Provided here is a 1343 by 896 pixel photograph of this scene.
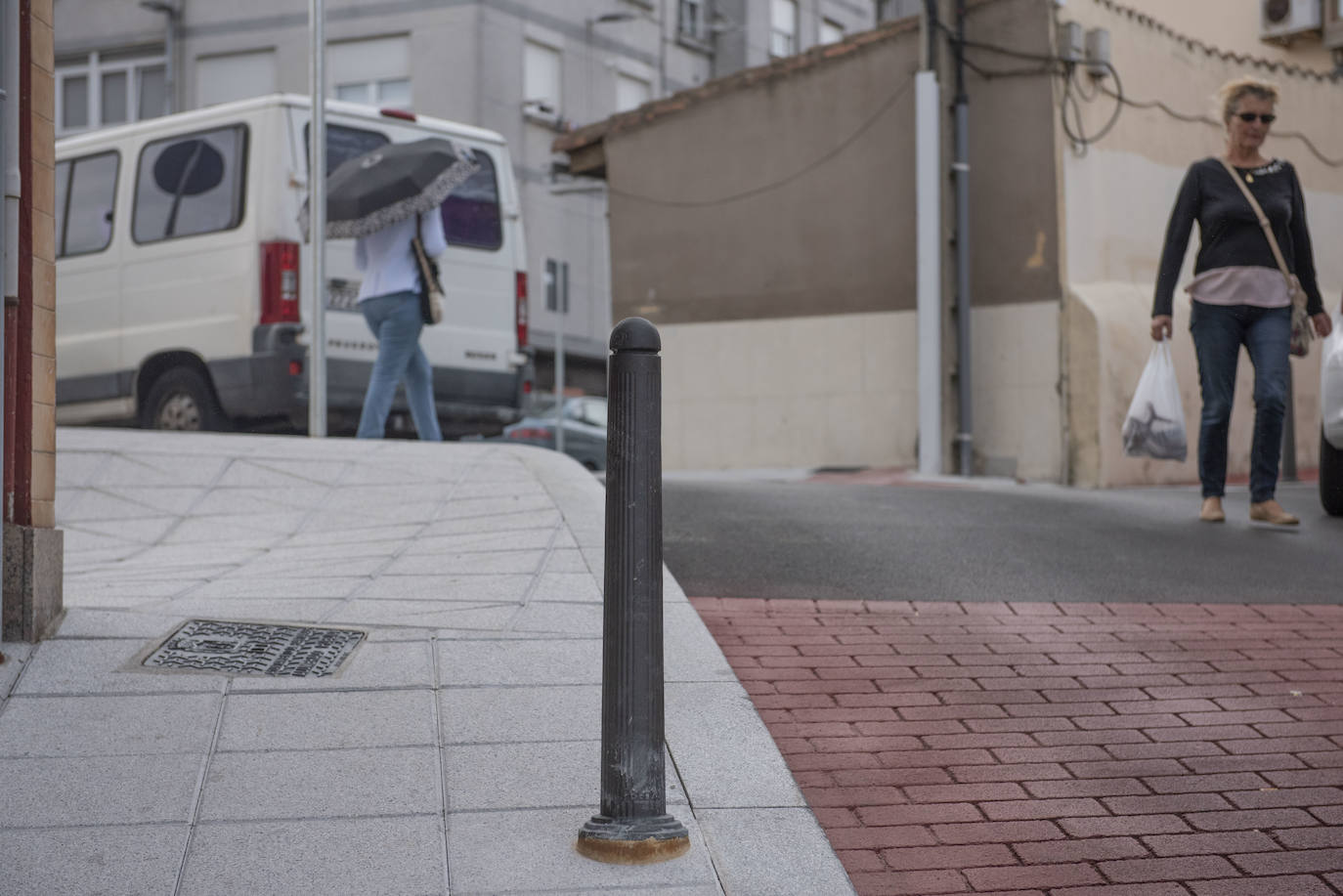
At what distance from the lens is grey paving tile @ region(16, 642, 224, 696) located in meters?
4.07

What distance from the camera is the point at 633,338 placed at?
3.12m

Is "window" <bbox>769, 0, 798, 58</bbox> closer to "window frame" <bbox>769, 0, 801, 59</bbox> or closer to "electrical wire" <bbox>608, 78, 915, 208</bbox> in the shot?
"window frame" <bbox>769, 0, 801, 59</bbox>

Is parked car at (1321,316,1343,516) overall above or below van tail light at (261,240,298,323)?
below

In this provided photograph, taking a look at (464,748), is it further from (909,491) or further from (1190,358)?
(1190,358)

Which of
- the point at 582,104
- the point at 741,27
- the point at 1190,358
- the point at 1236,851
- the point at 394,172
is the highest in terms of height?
the point at 741,27

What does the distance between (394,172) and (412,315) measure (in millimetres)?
870

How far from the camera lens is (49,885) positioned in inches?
120

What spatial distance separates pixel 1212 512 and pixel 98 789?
19.0 ft

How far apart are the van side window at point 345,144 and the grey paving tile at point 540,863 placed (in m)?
8.29

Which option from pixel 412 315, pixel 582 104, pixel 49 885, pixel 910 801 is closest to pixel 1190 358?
pixel 412 315

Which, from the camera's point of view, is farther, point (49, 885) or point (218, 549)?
point (218, 549)

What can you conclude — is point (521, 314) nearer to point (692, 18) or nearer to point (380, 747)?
point (380, 747)

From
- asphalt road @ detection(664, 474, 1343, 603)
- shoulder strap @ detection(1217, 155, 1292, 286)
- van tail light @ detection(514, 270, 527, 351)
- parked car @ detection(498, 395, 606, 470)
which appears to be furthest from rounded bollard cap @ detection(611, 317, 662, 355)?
parked car @ detection(498, 395, 606, 470)

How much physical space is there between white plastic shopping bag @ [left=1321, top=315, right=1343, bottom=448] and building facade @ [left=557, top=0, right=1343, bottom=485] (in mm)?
5136
